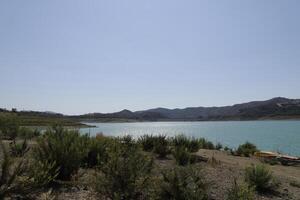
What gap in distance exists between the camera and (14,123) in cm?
1891

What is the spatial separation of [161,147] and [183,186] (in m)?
7.26

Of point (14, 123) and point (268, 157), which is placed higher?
point (14, 123)

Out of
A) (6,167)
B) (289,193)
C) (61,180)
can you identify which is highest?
(6,167)

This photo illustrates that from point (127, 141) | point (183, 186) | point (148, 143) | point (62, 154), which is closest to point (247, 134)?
point (148, 143)

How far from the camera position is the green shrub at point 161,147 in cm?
1355

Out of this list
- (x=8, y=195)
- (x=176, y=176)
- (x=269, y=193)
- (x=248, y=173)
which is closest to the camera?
(x=8, y=195)

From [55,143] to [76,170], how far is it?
0.78 m

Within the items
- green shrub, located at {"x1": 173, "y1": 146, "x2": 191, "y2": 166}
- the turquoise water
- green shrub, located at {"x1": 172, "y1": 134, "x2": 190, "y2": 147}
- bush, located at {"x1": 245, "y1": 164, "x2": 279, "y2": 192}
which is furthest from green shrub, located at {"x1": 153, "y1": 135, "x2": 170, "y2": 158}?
bush, located at {"x1": 245, "y1": 164, "x2": 279, "y2": 192}

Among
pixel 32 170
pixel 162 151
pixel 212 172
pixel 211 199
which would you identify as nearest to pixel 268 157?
pixel 162 151

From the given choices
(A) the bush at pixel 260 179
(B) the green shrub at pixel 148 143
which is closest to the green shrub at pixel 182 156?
(A) the bush at pixel 260 179

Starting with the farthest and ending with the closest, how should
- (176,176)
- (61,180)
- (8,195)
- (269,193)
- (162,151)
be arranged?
(162,151)
(269,193)
(61,180)
(176,176)
(8,195)

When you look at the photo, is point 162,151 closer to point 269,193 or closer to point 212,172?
point 212,172

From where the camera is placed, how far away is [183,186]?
21.0ft

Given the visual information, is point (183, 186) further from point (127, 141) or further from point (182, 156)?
point (127, 141)
